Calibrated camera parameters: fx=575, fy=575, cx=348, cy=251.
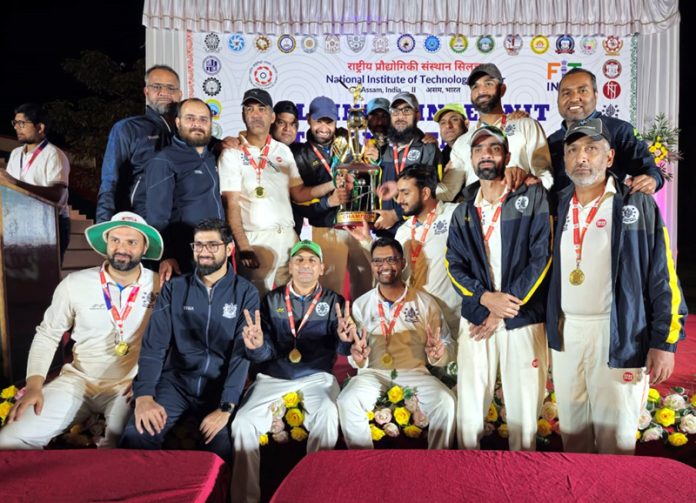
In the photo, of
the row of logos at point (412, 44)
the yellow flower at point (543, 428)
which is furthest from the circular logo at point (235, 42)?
the yellow flower at point (543, 428)

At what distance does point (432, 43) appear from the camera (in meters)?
7.04

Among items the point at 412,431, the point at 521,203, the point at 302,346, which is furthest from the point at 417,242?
the point at 412,431

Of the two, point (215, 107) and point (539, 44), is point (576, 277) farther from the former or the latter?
point (215, 107)

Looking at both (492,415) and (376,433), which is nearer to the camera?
(376,433)

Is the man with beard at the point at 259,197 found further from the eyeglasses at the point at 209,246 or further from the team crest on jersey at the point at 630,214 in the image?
the team crest on jersey at the point at 630,214

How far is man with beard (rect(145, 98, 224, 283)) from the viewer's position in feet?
13.0

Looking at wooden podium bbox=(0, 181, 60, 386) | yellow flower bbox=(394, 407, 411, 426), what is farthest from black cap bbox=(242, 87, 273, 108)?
yellow flower bbox=(394, 407, 411, 426)

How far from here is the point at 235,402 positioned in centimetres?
338

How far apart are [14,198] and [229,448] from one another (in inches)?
93.9

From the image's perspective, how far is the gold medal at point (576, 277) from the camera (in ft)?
10.4

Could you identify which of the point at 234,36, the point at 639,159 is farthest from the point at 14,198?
the point at 639,159

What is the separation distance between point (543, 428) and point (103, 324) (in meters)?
2.79

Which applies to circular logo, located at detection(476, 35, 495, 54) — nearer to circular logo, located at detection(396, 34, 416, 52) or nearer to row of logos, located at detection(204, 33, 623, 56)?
row of logos, located at detection(204, 33, 623, 56)

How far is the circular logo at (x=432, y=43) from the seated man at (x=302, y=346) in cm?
Answer: 423
